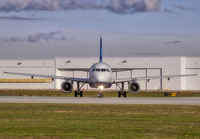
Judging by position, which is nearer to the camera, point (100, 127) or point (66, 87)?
point (100, 127)

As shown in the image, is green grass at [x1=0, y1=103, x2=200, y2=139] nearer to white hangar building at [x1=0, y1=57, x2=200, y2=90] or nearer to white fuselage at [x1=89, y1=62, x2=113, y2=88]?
white fuselage at [x1=89, y1=62, x2=113, y2=88]

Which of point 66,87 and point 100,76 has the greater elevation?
point 100,76

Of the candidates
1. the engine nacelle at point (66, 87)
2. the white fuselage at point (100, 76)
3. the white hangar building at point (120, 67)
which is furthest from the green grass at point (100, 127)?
the white hangar building at point (120, 67)

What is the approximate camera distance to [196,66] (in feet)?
304

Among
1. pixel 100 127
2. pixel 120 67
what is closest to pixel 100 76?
pixel 100 127

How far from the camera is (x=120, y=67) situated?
314ft

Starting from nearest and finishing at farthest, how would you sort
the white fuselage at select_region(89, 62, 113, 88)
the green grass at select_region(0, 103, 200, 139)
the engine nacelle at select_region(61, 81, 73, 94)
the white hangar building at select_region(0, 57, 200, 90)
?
the green grass at select_region(0, 103, 200, 139), the white fuselage at select_region(89, 62, 113, 88), the engine nacelle at select_region(61, 81, 73, 94), the white hangar building at select_region(0, 57, 200, 90)

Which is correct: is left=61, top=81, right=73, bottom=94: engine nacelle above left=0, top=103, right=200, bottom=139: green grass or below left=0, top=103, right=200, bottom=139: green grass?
above

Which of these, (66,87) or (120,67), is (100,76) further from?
(120,67)

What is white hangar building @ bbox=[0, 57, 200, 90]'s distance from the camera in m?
93.0

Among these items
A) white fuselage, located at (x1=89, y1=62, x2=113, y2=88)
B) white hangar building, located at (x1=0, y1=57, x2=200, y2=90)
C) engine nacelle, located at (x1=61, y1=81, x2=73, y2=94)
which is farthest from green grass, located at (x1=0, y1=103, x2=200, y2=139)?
white hangar building, located at (x1=0, y1=57, x2=200, y2=90)

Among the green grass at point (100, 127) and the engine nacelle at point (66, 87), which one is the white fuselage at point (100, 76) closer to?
the engine nacelle at point (66, 87)

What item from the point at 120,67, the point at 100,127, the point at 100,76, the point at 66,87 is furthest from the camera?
the point at 120,67

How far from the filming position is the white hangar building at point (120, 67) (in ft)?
305
